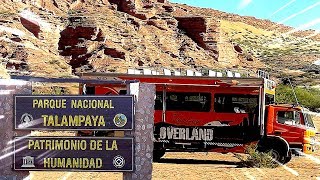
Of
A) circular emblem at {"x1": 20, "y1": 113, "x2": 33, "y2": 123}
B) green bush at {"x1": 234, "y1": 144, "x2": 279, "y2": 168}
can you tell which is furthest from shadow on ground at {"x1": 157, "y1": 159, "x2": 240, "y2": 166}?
circular emblem at {"x1": 20, "y1": 113, "x2": 33, "y2": 123}

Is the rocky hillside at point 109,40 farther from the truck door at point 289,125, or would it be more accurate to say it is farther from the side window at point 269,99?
the truck door at point 289,125

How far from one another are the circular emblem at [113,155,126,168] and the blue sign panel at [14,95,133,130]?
548 mm

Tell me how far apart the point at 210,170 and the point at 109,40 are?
→ 4771 cm

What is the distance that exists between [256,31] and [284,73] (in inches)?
2570

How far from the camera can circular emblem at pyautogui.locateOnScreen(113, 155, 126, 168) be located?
449 inches

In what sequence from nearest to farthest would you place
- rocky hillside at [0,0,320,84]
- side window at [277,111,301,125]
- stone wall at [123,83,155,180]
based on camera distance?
stone wall at [123,83,155,180], side window at [277,111,301,125], rocky hillside at [0,0,320,84]

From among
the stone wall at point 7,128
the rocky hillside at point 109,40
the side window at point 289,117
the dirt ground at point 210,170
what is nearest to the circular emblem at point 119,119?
the stone wall at point 7,128

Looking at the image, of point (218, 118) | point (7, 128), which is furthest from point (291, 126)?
point (7, 128)

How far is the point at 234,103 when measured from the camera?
19.3 metres

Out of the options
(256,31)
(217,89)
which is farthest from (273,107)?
(256,31)

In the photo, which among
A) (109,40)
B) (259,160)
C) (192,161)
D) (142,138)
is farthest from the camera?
(109,40)

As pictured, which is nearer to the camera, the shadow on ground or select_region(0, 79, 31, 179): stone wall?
select_region(0, 79, 31, 179): stone wall

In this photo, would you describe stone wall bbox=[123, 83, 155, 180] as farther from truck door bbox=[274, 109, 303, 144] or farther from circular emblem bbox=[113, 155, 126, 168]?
truck door bbox=[274, 109, 303, 144]

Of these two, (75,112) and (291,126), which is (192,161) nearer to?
(291,126)
